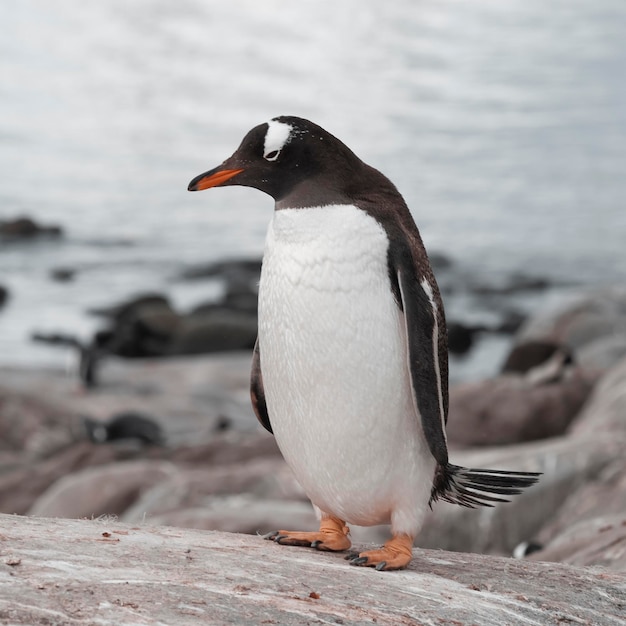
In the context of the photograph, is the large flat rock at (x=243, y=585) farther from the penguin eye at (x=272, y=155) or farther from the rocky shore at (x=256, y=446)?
the penguin eye at (x=272, y=155)

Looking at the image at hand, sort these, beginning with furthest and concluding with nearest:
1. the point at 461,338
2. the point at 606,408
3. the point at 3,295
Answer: the point at 3,295
the point at 461,338
the point at 606,408

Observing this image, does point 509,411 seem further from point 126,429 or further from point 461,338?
point 461,338

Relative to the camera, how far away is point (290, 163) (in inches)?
130

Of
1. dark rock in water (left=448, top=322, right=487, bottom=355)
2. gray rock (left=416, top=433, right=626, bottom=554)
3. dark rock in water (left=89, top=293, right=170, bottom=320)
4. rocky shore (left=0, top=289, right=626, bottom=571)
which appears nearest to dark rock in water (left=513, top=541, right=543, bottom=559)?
rocky shore (left=0, top=289, right=626, bottom=571)

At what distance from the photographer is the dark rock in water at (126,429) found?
38.7ft

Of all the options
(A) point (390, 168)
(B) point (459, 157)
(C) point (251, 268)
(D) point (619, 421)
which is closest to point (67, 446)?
(D) point (619, 421)

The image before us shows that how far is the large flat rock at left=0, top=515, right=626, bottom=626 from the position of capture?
2.53 meters

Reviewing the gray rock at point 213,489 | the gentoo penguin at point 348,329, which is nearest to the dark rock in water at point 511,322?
the gray rock at point 213,489

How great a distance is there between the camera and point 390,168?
26203 mm

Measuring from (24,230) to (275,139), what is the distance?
2060cm

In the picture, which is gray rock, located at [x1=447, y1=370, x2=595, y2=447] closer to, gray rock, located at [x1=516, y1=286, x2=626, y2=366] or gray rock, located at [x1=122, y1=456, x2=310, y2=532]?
gray rock, located at [x1=122, y1=456, x2=310, y2=532]

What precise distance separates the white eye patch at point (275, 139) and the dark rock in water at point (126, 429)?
8.66 metres

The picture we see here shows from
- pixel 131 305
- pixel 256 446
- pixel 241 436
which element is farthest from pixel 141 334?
pixel 256 446

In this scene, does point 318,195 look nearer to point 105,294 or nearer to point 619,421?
point 619,421
